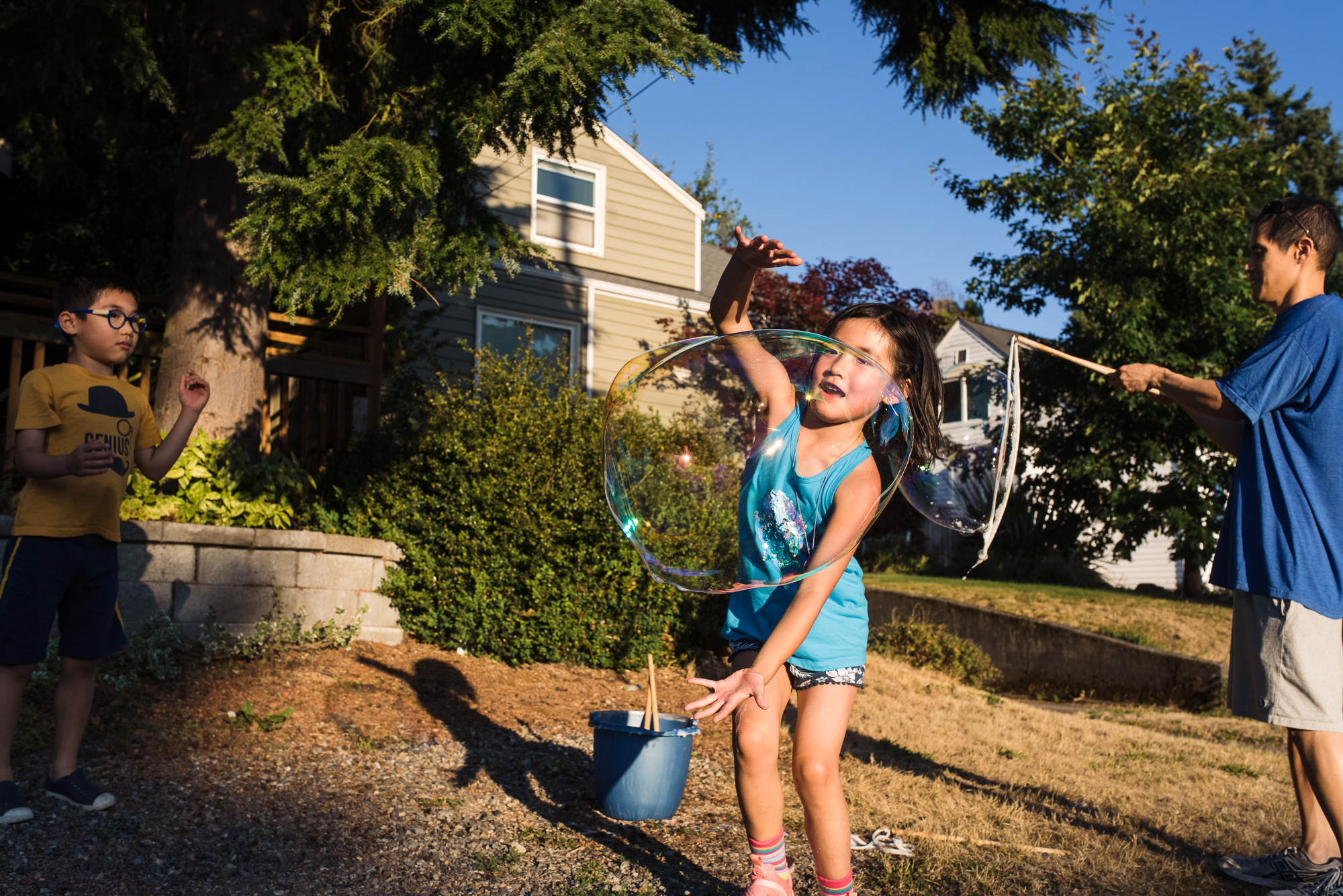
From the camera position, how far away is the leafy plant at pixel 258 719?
402cm

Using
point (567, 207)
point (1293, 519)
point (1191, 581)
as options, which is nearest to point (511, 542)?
point (1293, 519)

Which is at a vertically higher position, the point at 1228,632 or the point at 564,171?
the point at 564,171

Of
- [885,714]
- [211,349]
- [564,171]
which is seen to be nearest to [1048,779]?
[885,714]

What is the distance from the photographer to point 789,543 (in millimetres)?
2256

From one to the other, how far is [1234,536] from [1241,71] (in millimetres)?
39505

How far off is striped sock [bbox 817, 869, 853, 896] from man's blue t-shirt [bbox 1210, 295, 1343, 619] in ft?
5.18

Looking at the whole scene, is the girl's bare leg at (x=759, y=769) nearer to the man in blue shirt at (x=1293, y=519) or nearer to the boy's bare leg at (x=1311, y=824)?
the man in blue shirt at (x=1293, y=519)

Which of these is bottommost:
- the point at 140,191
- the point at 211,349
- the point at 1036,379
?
the point at 211,349

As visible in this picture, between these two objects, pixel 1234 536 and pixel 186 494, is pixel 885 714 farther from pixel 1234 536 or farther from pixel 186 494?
pixel 186 494

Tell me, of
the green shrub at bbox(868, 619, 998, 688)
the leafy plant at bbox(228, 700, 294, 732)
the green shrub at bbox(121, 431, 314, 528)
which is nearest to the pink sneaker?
the leafy plant at bbox(228, 700, 294, 732)

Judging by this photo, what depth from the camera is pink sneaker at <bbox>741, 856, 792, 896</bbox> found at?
2.22m

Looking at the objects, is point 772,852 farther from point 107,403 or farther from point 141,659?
point 141,659

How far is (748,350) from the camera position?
2438 millimetres

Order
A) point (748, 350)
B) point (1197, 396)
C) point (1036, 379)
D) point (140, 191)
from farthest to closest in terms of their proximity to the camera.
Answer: point (1036, 379) → point (140, 191) → point (1197, 396) → point (748, 350)
